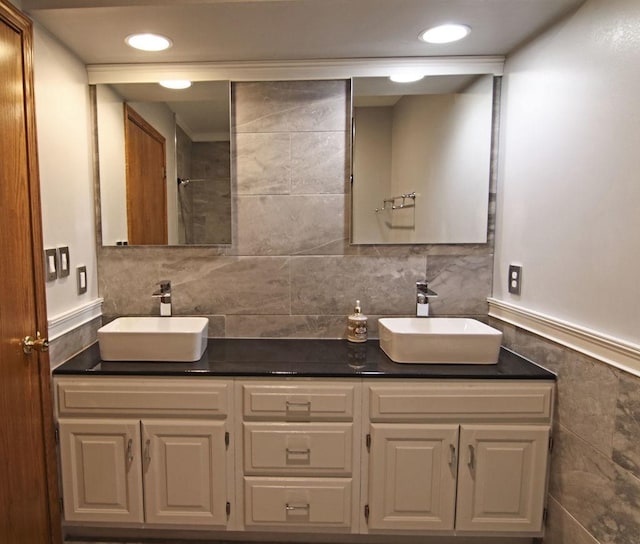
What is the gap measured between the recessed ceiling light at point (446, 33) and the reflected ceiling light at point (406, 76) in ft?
0.62

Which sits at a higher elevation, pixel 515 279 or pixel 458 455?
pixel 515 279

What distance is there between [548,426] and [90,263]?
2176 mm

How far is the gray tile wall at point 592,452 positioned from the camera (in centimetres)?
118

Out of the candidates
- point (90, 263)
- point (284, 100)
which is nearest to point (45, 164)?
point (90, 263)

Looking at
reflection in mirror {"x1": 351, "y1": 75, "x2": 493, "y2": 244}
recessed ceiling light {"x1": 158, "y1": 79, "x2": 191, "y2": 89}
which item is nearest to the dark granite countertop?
reflection in mirror {"x1": 351, "y1": 75, "x2": 493, "y2": 244}

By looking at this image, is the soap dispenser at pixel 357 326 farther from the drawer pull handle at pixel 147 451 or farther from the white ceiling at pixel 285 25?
the white ceiling at pixel 285 25

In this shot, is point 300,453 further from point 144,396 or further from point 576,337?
point 576,337

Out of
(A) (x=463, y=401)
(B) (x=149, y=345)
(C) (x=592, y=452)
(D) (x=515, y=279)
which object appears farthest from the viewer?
(D) (x=515, y=279)

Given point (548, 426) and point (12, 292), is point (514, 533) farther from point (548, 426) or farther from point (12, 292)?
point (12, 292)

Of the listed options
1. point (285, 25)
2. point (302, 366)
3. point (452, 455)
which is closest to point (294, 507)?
point (302, 366)

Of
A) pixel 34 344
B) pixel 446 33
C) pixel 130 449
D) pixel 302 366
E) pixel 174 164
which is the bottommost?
pixel 130 449

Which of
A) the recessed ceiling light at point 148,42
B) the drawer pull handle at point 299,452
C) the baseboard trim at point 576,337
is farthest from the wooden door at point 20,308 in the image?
the baseboard trim at point 576,337

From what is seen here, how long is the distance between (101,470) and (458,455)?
1464 mm

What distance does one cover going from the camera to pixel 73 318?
1.72 meters
